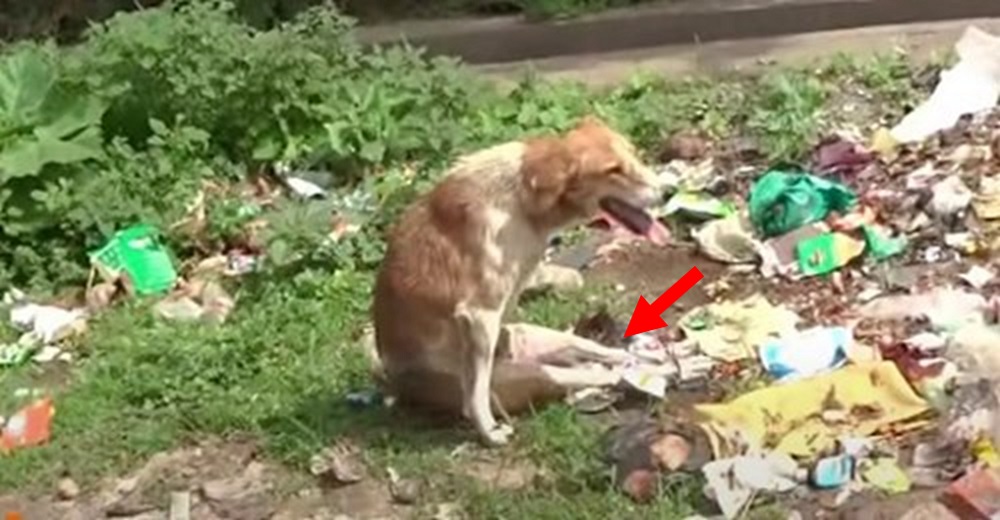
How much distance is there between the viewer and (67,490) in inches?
252

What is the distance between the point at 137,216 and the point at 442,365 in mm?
2196

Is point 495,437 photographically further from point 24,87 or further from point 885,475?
point 24,87

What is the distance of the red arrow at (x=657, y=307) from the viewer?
687 centimetres

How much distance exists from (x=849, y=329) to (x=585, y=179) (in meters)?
1.09

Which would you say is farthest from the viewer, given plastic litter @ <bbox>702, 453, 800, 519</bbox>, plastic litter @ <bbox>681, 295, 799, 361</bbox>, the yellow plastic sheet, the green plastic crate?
the green plastic crate

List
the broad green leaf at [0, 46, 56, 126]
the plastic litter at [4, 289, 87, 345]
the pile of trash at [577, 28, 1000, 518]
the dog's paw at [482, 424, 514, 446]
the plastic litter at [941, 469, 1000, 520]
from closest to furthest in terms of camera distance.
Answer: the plastic litter at [941, 469, 1000, 520] < the pile of trash at [577, 28, 1000, 518] < the dog's paw at [482, 424, 514, 446] < the plastic litter at [4, 289, 87, 345] < the broad green leaf at [0, 46, 56, 126]

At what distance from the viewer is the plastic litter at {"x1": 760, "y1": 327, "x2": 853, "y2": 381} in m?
6.32

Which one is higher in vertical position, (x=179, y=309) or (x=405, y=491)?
(x=405, y=491)

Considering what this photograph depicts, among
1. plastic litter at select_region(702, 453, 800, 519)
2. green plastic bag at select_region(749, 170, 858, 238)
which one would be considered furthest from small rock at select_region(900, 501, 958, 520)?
green plastic bag at select_region(749, 170, 858, 238)

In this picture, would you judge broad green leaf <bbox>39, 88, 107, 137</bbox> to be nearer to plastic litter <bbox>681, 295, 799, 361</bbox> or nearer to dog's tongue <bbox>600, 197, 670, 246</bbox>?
plastic litter <bbox>681, 295, 799, 361</bbox>

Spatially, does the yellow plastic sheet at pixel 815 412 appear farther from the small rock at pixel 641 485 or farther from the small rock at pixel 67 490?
the small rock at pixel 67 490

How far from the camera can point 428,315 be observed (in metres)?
6.16

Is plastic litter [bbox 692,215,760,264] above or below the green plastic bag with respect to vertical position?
below

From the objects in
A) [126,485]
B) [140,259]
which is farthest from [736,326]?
[140,259]
